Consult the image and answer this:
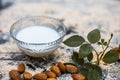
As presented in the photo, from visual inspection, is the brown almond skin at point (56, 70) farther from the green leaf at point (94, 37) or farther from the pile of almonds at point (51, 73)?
the green leaf at point (94, 37)

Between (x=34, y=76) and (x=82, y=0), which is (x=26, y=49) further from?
(x=82, y=0)

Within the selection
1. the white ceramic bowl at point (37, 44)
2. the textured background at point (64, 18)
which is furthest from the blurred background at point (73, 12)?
the white ceramic bowl at point (37, 44)

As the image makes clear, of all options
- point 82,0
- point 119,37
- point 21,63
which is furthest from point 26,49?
point 82,0

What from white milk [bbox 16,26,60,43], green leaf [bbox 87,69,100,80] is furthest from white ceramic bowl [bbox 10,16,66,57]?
green leaf [bbox 87,69,100,80]

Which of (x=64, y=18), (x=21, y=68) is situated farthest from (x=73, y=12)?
(x=21, y=68)

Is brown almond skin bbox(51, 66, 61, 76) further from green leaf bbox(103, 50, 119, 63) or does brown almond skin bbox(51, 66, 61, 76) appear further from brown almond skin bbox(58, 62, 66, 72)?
green leaf bbox(103, 50, 119, 63)
